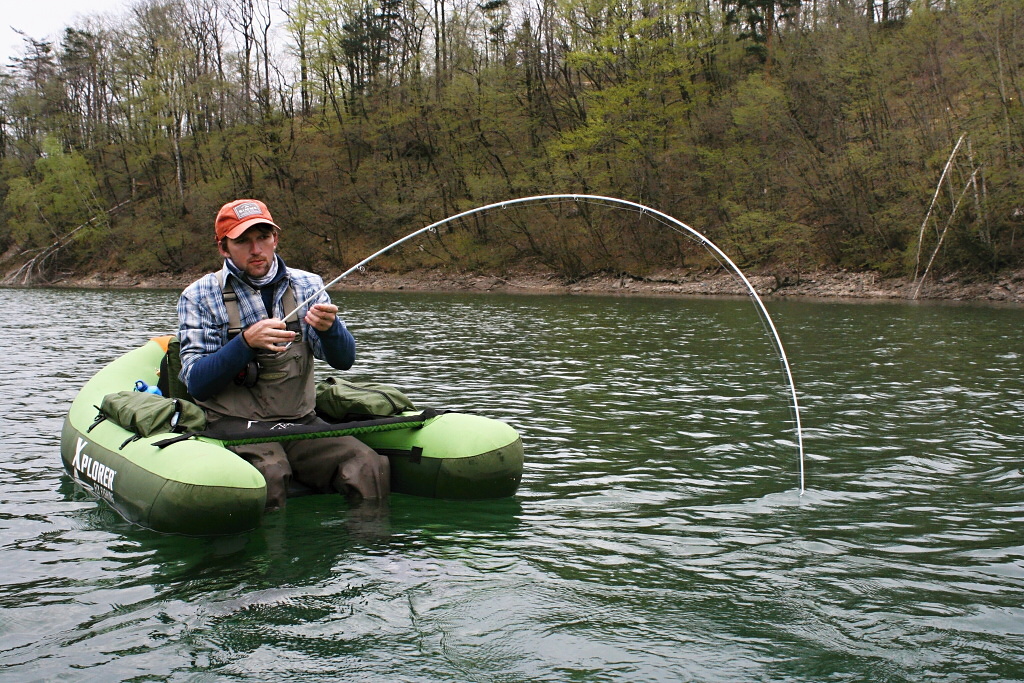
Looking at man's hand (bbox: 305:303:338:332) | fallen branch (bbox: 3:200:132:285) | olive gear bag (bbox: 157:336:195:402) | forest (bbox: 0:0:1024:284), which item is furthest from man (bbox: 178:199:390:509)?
fallen branch (bbox: 3:200:132:285)

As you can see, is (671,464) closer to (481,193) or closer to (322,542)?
(322,542)

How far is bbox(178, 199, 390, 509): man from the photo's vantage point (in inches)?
214

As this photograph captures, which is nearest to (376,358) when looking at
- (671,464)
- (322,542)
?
(671,464)

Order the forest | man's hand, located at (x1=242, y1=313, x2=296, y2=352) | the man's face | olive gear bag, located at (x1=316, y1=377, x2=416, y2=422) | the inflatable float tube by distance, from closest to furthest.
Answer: the inflatable float tube → man's hand, located at (x1=242, y1=313, x2=296, y2=352) → the man's face → olive gear bag, located at (x1=316, y1=377, x2=416, y2=422) → the forest

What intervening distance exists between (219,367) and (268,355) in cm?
35

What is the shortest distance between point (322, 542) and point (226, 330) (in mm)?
1490

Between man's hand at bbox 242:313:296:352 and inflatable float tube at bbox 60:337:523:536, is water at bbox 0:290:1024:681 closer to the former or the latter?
inflatable float tube at bbox 60:337:523:536

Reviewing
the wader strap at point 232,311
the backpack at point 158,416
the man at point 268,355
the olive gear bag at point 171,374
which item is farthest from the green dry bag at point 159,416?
the olive gear bag at point 171,374

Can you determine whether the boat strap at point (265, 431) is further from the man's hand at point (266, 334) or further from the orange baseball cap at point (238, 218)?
the orange baseball cap at point (238, 218)

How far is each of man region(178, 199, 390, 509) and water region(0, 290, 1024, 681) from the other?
258mm

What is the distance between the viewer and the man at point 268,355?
5430 millimetres

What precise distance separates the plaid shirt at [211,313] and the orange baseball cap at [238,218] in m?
0.23

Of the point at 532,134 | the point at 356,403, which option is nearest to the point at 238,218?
the point at 356,403

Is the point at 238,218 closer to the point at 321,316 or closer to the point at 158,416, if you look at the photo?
the point at 321,316
